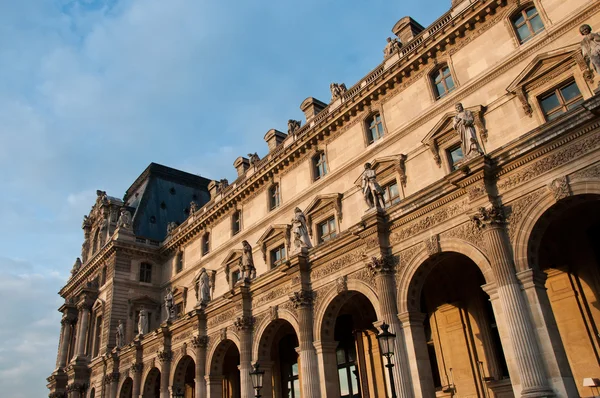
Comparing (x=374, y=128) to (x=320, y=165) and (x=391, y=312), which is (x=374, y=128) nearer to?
(x=320, y=165)

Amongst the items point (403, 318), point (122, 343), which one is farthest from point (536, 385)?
point (122, 343)

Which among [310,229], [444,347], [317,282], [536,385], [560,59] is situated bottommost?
[536,385]

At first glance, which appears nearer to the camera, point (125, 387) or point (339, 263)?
point (339, 263)

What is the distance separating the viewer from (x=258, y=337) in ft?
78.1

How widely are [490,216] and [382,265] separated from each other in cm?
445

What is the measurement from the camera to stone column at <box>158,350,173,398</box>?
29.8 metres

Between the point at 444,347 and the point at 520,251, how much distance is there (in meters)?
7.53

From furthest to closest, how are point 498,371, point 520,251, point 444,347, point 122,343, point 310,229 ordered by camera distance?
point 122,343 < point 310,229 < point 444,347 < point 498,371 < point 520,251

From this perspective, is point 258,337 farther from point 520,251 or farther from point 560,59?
point 560,59

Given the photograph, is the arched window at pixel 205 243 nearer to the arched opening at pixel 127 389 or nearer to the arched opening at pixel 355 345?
the arched opening at pixel 127 389

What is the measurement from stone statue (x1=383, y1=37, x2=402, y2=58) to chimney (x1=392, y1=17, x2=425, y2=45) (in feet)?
1.93

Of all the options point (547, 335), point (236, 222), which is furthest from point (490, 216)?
point (236, 222)

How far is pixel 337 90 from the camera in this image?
30109 mm

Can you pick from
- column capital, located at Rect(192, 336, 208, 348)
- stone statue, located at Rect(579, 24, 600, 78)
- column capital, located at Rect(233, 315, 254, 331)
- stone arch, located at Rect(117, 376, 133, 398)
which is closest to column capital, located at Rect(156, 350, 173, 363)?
column capital, located at Rect(192, 336, 208, 348)
